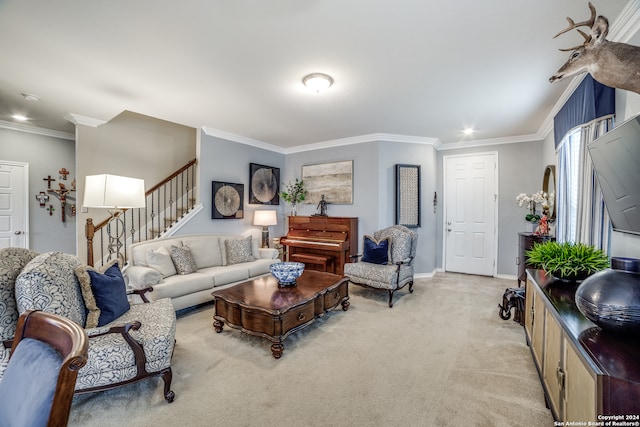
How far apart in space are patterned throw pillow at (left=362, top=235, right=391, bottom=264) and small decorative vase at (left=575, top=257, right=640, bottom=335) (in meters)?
2.90

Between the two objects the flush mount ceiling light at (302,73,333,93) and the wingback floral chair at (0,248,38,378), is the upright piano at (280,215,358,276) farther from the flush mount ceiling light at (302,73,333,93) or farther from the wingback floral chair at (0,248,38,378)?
the wingback floral chair at (0,248,38,378)

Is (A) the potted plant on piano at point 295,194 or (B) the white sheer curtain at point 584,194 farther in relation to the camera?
(A) the potted plant on piano at point 295,194

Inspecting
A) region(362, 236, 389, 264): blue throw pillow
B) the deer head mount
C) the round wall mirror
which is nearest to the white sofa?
region(362, 236, 389, 264): blue throw pillow

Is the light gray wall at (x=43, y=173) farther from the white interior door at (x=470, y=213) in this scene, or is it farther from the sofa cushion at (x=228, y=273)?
the white interior door at (x=470, y=213)

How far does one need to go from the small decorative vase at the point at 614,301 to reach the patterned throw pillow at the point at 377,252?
114 inches

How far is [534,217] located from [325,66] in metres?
4.05

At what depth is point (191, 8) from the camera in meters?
1.85

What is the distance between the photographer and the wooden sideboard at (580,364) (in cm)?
95

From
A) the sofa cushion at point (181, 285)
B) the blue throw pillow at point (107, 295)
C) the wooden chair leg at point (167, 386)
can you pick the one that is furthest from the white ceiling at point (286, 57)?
the wooden chair leg at point (167, 386)

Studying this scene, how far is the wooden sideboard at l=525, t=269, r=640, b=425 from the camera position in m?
0.95

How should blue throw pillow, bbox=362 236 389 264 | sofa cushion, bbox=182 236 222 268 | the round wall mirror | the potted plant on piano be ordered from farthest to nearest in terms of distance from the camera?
the potted plant on piano → blue throw pillow, bbox=362 236 389 264 → the round wall mirror → sofa cushion, bbox=182 236 222 268

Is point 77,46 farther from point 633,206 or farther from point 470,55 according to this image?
point 633,206

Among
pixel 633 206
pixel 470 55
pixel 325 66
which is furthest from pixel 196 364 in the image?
pixel 470 55

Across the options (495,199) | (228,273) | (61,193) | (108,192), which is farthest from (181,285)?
(495,199)
